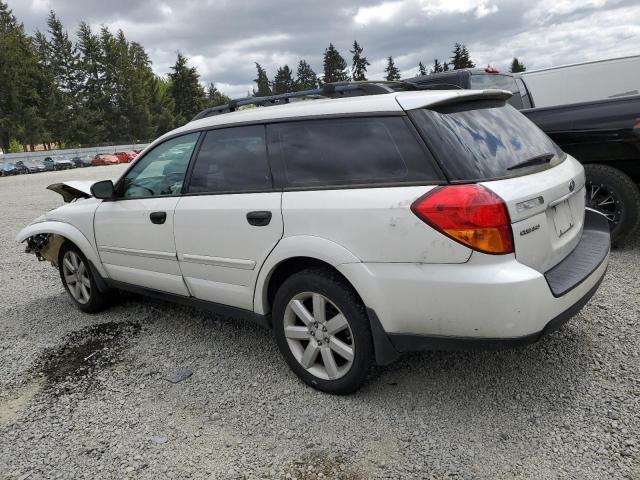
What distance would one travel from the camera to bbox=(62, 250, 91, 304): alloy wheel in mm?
4629

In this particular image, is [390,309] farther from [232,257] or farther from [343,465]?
[232,257]

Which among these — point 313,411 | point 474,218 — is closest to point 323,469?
point 313,411

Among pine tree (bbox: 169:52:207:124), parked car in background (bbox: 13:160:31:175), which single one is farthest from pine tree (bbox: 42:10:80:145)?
parked car in background (bbox: 13:160:31:175)

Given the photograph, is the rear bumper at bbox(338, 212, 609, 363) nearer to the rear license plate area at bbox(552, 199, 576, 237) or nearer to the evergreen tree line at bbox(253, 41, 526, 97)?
the rear license plate area at bbox(552, 199, 576, 237)

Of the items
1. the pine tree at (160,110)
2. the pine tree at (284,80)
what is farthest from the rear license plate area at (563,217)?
the pine tree at (284,80)

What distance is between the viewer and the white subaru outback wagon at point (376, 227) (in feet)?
7.68

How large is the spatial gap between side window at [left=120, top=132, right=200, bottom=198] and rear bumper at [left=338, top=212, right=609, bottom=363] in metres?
1.63

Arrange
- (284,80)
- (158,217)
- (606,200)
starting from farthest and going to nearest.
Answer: (284,80), (606,200), (158,217)

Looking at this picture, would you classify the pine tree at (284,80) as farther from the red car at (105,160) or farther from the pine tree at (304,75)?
the red car at (105,160)

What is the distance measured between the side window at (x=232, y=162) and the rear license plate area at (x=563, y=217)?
5.28 feet

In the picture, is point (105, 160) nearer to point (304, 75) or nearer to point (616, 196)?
point (616, 196)

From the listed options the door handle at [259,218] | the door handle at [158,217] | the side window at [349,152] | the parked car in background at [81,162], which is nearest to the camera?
the side window at [349,152]

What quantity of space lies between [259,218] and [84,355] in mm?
1943

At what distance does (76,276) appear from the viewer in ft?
15.5
